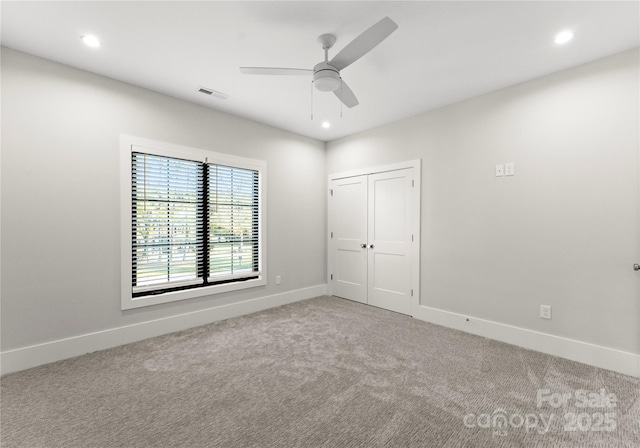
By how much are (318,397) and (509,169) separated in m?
2.96

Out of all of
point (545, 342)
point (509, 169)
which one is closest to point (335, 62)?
point (509, 169)

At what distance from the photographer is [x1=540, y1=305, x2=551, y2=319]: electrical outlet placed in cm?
281

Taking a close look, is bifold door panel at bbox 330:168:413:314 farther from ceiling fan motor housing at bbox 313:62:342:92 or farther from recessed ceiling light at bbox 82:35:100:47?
recessed ceiling light at bbox 82:35:100:47

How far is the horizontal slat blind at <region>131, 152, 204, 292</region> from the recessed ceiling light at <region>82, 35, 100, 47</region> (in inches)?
41.5

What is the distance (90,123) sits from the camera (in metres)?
2.81

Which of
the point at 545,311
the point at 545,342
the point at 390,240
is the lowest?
the point at 545,342

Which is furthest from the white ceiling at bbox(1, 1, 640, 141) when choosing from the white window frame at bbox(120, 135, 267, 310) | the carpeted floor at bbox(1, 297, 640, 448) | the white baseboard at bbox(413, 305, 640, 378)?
the carpeted floor at bbox(1, 297, 640, 448)

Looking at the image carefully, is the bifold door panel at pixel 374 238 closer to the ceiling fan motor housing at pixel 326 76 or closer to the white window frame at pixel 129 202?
the white window frame at pixel 129 202

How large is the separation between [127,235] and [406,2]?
3285 mm

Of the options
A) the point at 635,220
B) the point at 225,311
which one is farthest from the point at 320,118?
the point at 635,220

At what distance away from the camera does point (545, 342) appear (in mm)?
2799

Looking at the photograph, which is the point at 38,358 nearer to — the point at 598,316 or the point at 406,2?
the point at 406,2

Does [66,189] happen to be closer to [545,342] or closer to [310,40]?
[310,40]

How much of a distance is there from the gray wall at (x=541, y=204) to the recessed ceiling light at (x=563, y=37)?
0.57 m
